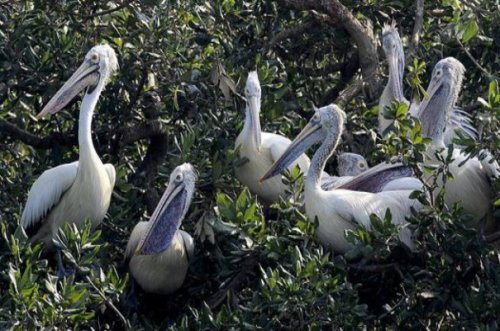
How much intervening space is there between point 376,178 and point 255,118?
84 centimetres

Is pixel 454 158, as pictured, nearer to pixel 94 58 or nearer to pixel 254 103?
pixel 254 103

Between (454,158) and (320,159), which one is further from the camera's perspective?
(320,159)

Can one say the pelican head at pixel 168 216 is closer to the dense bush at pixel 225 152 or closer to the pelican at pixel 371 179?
the dense bush at pixel 225 152

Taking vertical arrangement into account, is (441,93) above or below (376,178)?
above

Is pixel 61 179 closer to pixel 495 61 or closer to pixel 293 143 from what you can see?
pixel 293 143

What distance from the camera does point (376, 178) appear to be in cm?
904

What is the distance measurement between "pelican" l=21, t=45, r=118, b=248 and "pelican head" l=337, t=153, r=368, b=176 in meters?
1.51

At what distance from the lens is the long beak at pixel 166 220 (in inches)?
337

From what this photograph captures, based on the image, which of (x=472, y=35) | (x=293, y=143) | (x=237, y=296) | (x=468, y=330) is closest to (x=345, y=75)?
(x=293, y=143)

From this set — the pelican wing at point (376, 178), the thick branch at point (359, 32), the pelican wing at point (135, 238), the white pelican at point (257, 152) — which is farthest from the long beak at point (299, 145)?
the pelican wing at point (135, 238)

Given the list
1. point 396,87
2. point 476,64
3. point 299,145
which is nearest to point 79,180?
point 299,145

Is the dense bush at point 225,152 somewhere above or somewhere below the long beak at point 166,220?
above

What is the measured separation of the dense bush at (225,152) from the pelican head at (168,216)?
9 cm

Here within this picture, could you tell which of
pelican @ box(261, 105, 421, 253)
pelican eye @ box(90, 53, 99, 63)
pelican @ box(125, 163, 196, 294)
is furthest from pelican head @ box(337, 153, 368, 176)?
pelican eye @ box(90, 53, 99, 63)
